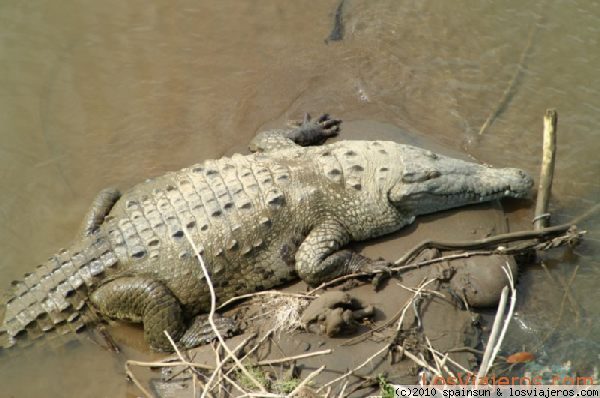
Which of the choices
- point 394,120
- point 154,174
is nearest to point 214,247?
point 154,174

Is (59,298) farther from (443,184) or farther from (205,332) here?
(443,184)

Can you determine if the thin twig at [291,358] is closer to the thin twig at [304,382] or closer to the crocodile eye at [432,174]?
the thin twig at [304,382]

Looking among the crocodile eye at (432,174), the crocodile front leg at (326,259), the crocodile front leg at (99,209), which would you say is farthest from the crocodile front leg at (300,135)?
the crocodile front leg at (99,209)

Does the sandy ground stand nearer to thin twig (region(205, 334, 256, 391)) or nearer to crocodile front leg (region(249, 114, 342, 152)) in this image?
thin twig (region(205, 334, 256, 391))

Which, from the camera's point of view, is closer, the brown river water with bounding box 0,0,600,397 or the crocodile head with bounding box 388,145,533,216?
the crocodile head with bounding box 388,145,533,216

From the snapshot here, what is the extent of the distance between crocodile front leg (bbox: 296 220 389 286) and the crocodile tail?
1.58 metres

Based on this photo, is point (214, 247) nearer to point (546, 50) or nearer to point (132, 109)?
point (132, 109)

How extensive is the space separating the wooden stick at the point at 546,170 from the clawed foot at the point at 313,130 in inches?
82.0

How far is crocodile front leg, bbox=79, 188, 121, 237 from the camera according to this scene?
5.23 m

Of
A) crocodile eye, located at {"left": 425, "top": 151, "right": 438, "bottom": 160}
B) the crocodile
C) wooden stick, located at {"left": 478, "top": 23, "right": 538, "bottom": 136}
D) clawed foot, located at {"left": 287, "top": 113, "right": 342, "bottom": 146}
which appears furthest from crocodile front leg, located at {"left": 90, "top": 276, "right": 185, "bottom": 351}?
wooden stick, located at {"left": 478, "top": 23, "right": 538, "bottom": 136}

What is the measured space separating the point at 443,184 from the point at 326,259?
131 centimetres

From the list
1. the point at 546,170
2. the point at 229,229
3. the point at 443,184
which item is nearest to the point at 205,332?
the point at 229,229

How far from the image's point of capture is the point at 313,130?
6.11m

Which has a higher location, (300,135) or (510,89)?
(510,89)
